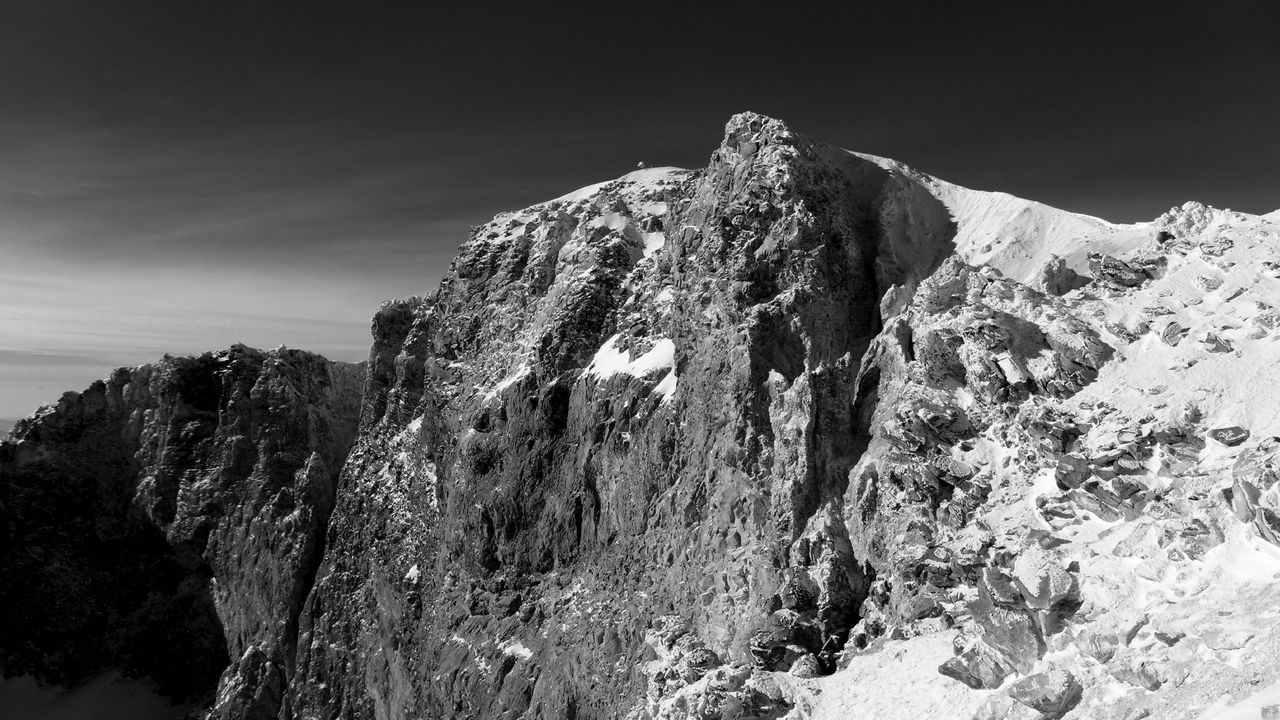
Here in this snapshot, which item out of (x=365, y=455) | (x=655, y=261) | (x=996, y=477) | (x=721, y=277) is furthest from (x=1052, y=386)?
(x=365, y=455)

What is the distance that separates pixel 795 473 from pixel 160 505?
305 ft

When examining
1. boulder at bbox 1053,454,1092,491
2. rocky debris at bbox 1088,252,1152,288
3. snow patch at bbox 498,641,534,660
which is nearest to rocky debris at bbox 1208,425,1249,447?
boulder at bbox 1053,454,1092,491

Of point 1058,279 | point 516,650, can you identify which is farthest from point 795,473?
point 516,650

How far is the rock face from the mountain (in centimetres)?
559

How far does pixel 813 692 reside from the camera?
32.0m

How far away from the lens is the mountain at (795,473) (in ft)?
88.4

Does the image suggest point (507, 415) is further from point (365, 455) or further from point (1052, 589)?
point (1052, 589)

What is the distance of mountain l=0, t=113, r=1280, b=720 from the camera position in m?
26.9

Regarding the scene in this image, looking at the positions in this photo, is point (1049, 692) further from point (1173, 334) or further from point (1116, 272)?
point (1116, 272)

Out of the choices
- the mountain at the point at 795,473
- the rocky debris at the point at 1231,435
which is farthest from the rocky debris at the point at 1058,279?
the rocky debris at the point at 1231,435

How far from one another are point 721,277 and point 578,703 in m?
Answer: 26.9

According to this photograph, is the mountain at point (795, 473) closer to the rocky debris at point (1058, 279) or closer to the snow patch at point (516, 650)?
the rocky debris at point (1058, 279)

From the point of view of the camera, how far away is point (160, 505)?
102625mm

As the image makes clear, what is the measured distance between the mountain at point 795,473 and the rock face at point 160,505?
559cm
